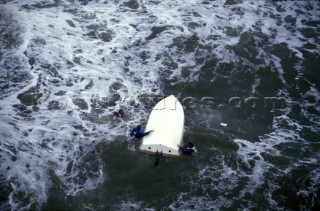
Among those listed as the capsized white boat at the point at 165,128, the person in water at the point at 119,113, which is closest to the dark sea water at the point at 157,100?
the person in water at the point at 119,113

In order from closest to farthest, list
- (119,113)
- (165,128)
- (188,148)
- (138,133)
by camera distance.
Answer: (188,148) → (138,133) → (165,128) → (119,113)

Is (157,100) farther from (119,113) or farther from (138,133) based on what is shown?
(138,133)

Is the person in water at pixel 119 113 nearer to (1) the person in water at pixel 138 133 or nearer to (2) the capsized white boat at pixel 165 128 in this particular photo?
(2) the capsized white boat at pixel 165 128

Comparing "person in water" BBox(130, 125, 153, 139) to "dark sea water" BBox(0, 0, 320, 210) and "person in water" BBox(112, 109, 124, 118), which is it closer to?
"dark sea water" BBox(0, 0, 320, 210)

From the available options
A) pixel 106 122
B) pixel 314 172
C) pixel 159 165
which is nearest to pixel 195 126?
pixel 159 165

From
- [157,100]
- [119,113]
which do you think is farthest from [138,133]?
[157,100]

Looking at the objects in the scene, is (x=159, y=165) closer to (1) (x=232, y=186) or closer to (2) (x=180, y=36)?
(1) (x=232, y=186)

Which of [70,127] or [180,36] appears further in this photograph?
[180,36]
